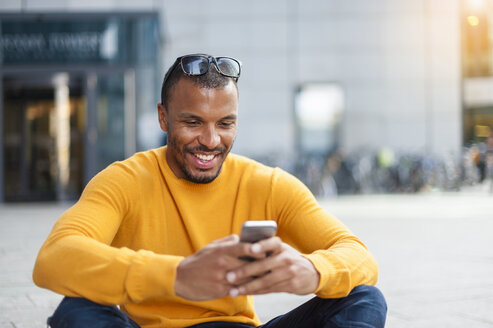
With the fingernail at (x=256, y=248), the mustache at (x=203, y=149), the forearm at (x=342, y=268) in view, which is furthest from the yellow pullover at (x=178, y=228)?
the fingernail at (x=256, y=248)

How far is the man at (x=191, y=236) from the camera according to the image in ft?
6.20

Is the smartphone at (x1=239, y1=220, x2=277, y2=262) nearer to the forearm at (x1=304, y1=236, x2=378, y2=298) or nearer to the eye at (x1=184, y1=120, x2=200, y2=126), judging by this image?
the forearm at (x1=304, y1=236, x2=378, y2=298)

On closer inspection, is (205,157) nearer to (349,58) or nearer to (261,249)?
(261,249)

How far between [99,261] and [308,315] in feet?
2.54

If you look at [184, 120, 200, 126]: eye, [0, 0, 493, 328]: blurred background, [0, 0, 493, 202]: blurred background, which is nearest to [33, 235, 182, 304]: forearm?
[184, 120, 200, 126]: eye

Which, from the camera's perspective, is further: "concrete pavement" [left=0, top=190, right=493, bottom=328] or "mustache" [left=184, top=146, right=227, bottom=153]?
"concrete pavement" [left=0, top=190, right=493, bottom=328]

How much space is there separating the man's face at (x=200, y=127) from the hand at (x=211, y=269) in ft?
1.83

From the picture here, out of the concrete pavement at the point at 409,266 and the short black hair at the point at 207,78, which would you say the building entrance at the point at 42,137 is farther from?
the short black hair at the point at 207,78

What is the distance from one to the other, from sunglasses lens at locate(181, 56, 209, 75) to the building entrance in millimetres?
13887

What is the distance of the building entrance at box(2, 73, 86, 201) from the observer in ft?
52.5

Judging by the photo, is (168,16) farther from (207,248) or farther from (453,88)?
(207,248)

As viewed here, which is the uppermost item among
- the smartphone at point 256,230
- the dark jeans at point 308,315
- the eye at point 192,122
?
the eye at point 192,122

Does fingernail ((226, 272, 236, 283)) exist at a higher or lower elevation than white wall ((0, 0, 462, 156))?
lower

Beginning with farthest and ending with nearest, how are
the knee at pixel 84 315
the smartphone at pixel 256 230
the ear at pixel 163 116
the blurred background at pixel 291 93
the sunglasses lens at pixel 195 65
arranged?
1. the blurred background at pixel 291 93
2. the ear at pixel 163 116
3. the sunglasses lens at pixel 195 65
4. the knee at pixel 84 315
5. the smartphone at pixel 256 230
